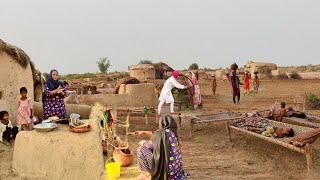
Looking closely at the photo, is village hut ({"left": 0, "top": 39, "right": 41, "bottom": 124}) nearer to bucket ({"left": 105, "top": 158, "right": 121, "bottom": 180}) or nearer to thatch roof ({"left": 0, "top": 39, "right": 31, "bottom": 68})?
thatch roof ({"left": 0, "top": 39, "right": 31, "bottom": 68})

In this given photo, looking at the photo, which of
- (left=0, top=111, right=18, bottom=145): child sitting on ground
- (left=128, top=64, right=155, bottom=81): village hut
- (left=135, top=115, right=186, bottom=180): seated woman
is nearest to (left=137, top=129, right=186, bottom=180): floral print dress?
(left=135, top=115, right=186, bottom=180): seated woman

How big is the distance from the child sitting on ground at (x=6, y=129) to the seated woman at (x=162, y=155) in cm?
356

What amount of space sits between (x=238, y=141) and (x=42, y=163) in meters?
6.65

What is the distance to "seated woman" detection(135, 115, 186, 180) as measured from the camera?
447 cm

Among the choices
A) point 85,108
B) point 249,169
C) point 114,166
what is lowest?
point 249,169

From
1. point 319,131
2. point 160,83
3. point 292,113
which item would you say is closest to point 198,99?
point 292,113

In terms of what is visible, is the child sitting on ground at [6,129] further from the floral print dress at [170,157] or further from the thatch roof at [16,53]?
the floral print dress at [170,157]

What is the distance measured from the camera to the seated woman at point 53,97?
8406 millimetres

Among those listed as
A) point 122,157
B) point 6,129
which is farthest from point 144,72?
point 6,129

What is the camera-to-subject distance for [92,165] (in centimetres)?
641

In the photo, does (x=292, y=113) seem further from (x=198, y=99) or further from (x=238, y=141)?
(x=198, y=99)

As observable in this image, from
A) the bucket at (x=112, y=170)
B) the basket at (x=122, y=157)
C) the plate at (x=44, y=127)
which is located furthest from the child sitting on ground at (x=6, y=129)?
the bucket at (x=112, y=170)

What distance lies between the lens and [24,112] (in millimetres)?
7727

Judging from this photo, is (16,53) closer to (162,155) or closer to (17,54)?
(17,54)
